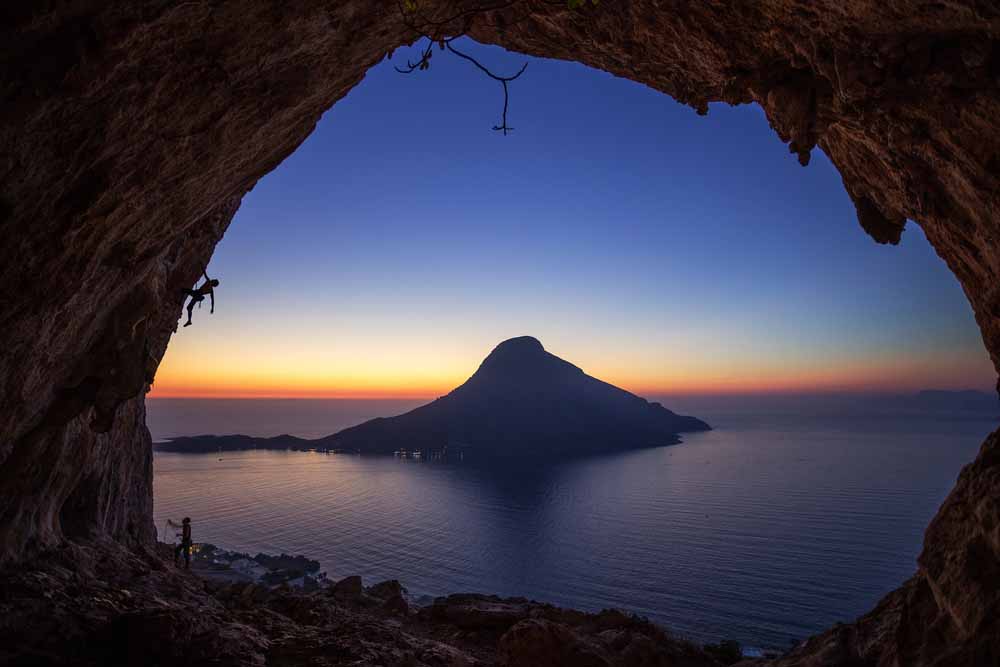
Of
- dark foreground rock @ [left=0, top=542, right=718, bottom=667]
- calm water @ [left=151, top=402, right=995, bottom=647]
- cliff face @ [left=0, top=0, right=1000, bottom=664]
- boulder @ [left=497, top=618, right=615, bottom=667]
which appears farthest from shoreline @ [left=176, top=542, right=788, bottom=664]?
cliff face @ [left=0, top=0, right=1000, bottom=664]

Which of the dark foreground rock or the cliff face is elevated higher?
the cliff face

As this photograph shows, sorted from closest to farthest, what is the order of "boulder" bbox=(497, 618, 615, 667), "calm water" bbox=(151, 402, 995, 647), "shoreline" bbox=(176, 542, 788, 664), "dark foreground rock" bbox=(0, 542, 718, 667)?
"dark foreground rock" bbox=(0, 542, 718, 667) < "boulder" bbox=(497, 618, 615, 667) < "shoreline" bbox=(176, 542, 788, 664) < "calm water" bbox=(151, 402, 995, 647)

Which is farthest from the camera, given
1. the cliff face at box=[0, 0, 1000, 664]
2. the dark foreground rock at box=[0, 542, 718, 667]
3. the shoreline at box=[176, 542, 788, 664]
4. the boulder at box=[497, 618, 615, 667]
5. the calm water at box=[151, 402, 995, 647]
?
the calm water at box=[151, 402, 995, 647]

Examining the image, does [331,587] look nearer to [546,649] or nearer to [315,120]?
[546,649]

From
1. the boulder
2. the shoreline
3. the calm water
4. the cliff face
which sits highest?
the cliff face

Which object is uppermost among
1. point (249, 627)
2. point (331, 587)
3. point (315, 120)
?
point (315, 120)

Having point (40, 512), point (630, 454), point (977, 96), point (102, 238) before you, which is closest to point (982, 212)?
point (977, 96)

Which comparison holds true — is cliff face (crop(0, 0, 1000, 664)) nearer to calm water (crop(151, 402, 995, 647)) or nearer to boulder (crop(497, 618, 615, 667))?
boulder (crop(497, 618, 615, 667))

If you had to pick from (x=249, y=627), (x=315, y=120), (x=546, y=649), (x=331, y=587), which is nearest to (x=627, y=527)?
(x=331, y=587)
